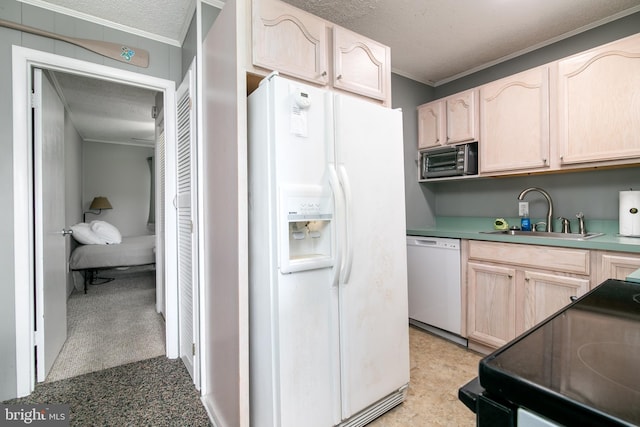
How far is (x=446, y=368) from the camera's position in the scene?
223 centimetres

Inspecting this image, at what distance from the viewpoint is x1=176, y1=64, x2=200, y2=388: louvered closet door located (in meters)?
1.98

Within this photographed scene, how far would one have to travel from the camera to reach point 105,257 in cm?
441

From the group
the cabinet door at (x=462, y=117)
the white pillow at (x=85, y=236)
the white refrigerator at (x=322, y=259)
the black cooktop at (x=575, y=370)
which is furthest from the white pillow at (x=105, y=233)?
the black cooktop at (x=575, y=370)

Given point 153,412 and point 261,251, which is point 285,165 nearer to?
point 261,251

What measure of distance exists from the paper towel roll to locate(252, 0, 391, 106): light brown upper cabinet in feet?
5.91

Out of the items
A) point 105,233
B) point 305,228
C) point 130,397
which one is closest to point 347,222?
point 305,228

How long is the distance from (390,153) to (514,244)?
4.08 feet

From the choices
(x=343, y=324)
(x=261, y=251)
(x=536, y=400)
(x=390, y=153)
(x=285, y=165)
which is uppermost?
(x=390, y=153)

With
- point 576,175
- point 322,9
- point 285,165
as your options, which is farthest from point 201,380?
point 576,175

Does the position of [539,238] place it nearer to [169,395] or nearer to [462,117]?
[462,117]

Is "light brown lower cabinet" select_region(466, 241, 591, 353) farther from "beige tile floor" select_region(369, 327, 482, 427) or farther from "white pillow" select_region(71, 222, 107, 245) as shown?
"white pillow" select_region(71, 222, 107, 245)

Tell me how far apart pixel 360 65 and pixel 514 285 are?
1874 millimetres

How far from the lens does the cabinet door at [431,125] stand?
2.98 m

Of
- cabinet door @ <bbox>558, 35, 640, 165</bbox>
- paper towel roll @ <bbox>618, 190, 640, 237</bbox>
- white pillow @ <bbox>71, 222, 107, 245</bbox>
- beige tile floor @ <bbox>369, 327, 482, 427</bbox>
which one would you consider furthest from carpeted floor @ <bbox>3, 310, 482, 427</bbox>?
white pillow @ <bbox>71, 222, 107, 245</bbox>
